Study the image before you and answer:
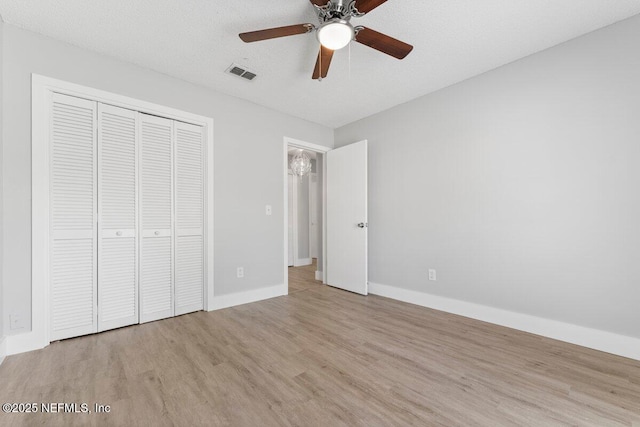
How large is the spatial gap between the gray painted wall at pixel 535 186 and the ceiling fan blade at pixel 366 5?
1.70 metres

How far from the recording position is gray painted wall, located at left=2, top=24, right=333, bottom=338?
6.50 ft

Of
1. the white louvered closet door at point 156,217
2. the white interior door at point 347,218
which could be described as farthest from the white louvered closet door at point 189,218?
the white interior door at point 347,218

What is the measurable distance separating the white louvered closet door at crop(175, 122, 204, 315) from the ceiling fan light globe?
188 cm

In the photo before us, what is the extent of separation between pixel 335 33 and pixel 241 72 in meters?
1.34

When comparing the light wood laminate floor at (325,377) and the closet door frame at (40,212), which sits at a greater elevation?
the closet door frame at (40,212)

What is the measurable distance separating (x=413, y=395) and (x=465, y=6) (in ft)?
8.28

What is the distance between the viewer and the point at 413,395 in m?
1.51

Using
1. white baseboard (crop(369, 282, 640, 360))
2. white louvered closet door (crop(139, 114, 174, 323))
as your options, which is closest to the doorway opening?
white baseboard (crop(369, 282, 640, 360))

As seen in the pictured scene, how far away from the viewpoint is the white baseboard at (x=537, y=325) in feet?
6.35

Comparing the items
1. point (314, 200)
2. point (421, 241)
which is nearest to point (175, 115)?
point (421, 241)

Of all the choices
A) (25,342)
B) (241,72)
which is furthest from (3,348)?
(241,72)

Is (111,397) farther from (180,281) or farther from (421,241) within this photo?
(421,241)

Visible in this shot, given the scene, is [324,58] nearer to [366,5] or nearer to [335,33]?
[335,33]

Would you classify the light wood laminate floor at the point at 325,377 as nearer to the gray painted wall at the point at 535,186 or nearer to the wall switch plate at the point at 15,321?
the wall switch plate at the point at 15,321
